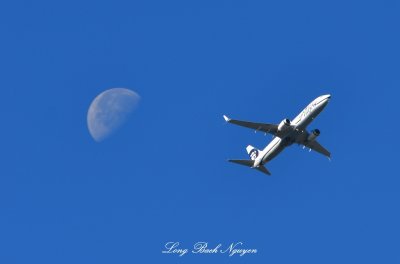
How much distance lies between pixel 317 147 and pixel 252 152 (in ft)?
40.1

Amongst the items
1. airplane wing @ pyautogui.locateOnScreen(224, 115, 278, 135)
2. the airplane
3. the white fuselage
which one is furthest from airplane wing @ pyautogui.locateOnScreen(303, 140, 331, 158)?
airplane wing @ pyautogui.locateOnScreen(224, 115, 278, 135)

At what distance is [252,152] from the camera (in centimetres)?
16012

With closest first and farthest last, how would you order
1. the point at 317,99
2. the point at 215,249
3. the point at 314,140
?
the point at 215,249 → the point at 317,99 → the point at 314,140

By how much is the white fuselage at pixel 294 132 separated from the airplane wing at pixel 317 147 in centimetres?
425

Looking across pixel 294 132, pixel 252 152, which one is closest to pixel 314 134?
pixel 294 132

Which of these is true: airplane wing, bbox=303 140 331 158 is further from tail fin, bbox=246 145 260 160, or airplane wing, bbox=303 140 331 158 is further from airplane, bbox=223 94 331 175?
tail fin, bbox=246 145 260 160

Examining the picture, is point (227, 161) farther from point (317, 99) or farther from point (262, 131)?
point (317, 99)

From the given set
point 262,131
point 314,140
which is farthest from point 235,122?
point 314,140

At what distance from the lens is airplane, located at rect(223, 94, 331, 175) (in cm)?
13975

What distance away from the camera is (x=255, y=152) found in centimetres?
15862

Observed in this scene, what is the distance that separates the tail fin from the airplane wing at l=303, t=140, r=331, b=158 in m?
9.64

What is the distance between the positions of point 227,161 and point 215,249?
2900 centimetres

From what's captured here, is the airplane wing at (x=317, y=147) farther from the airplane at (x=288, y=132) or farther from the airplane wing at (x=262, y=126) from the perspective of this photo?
the airplane wing at (x=262, y=126)

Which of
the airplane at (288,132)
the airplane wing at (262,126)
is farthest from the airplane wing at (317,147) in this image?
the airplane wing at (262,126)
